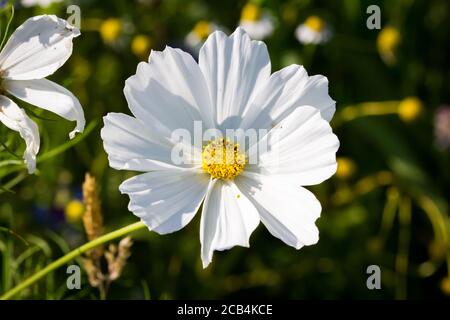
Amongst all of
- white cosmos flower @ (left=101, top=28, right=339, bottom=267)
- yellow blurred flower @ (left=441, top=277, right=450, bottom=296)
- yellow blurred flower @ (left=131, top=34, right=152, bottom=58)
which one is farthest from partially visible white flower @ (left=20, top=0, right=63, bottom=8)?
yellow blurred flower @ (left=441, top=277, right=450, bottom=296)

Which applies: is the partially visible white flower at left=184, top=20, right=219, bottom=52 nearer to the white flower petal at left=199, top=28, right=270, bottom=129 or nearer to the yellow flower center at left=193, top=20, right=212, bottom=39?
the yellow flower center at left=193, top=20, right=212, bottom=39

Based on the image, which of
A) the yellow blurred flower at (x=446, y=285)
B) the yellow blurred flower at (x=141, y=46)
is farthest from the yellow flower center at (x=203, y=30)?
the yellow blurred flower at (x=446, y=285)

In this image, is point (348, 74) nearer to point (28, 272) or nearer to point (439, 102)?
point (439, 102)

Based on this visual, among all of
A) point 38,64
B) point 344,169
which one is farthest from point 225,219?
point 344,169

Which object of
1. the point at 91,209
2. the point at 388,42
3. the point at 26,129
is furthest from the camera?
the point at 388,42

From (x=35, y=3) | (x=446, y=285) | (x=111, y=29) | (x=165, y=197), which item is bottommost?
(x=446, y=285)

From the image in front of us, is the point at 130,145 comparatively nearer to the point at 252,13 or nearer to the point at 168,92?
the point at 168,92
